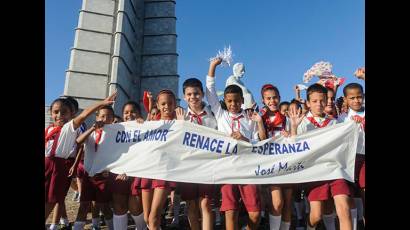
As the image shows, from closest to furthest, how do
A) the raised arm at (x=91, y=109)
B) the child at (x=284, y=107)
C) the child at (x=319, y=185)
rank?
the child at (x=319, y=185) < the raised arm at (x=91, y=109) < the child at (x=284, y=107)

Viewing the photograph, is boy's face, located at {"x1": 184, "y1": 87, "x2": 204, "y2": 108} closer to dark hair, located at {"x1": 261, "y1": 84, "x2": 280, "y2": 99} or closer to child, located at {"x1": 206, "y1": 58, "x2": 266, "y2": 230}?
child, located at {"x1": 206, "y1": 58, "x2": 266, "y2": 230}

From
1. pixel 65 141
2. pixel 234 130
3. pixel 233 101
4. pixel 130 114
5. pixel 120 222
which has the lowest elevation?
pixel 120 222

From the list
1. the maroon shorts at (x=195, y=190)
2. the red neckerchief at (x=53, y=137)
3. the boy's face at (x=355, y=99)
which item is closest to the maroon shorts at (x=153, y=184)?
the maroon shorts at (x=195, y=190)

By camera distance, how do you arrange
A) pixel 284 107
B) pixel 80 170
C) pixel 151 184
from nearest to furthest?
pixel 151 184 < pixel 80 170 < pixel 284 107

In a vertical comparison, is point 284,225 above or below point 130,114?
below

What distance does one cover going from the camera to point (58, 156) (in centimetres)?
465

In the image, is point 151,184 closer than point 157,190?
No

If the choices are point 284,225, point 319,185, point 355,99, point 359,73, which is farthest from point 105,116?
point 359,73

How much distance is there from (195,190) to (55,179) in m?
1.92

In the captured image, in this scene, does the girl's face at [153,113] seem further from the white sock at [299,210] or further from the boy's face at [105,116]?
the white sock at [299,210]

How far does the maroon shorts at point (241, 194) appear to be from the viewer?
13.1 feet

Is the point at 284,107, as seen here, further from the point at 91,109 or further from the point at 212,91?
the point at 91,109
